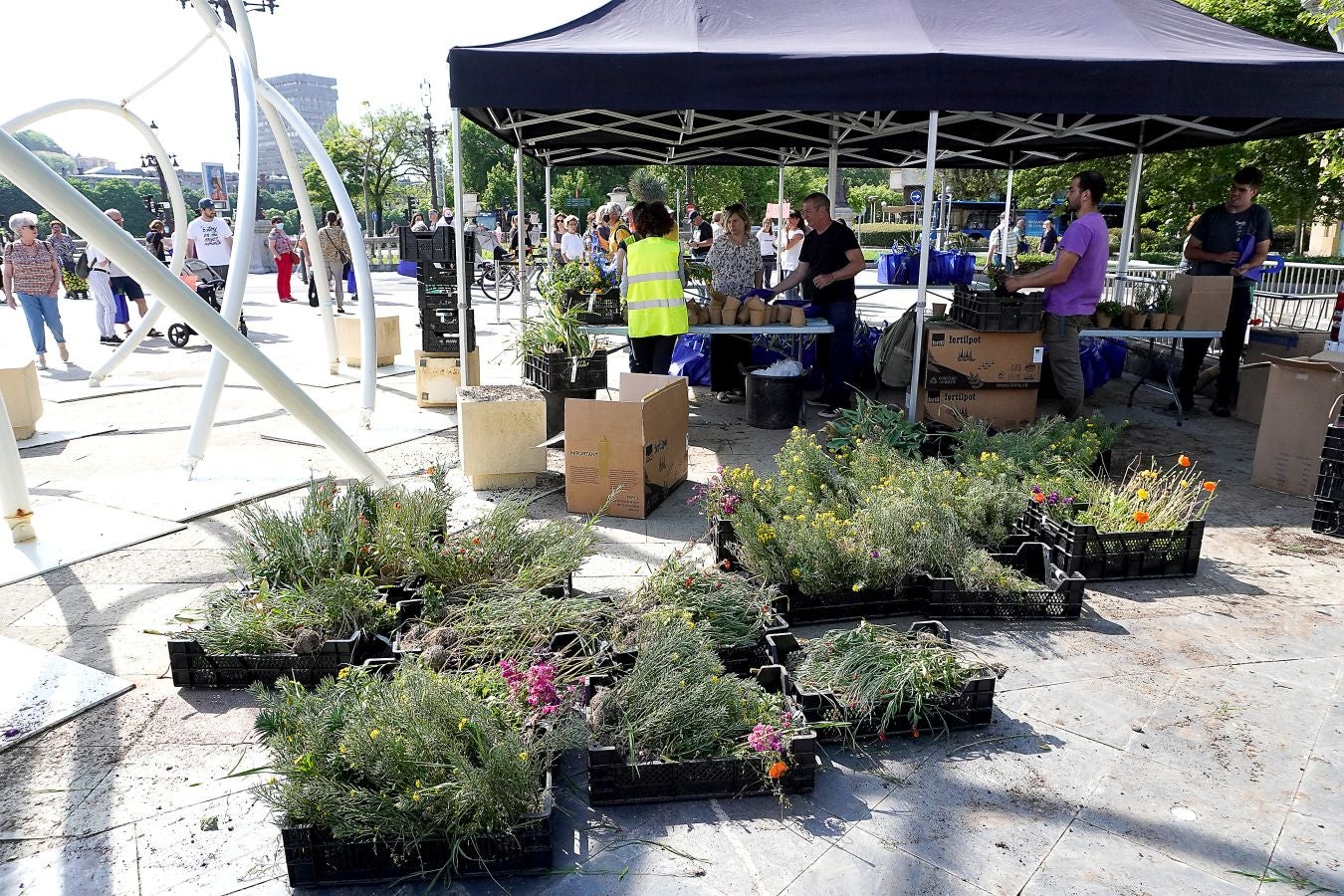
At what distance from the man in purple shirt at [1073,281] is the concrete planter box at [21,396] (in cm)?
797

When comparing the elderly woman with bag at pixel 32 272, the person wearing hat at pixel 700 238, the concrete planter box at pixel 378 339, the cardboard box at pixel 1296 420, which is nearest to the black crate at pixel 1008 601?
the cardboard box at pixel 1296 420

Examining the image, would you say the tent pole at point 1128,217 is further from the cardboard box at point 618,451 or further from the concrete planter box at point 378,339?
the concrete planter box at point 378,339

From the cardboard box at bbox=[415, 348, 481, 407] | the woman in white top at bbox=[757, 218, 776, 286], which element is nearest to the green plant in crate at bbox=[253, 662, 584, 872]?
the cardboard box at bbox=[415, 348, 481, 407]

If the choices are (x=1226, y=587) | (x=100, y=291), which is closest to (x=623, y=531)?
(x=1226, y=587)

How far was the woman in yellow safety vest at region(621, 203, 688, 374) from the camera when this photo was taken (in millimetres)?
6863

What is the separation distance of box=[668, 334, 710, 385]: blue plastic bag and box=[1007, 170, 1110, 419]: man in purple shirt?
3379 mm

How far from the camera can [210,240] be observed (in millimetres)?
13492

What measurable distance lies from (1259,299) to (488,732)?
51.0 feet

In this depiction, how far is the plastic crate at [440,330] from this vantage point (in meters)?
8.30

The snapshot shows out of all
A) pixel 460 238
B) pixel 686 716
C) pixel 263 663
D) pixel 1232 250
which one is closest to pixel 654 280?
pixel 460 238

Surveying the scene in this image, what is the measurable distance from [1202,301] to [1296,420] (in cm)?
209

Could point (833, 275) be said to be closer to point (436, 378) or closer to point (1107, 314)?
point (1107, 314)

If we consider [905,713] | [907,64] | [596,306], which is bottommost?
[905,713]

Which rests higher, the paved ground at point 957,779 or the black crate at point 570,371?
the black crate at point 570,371
